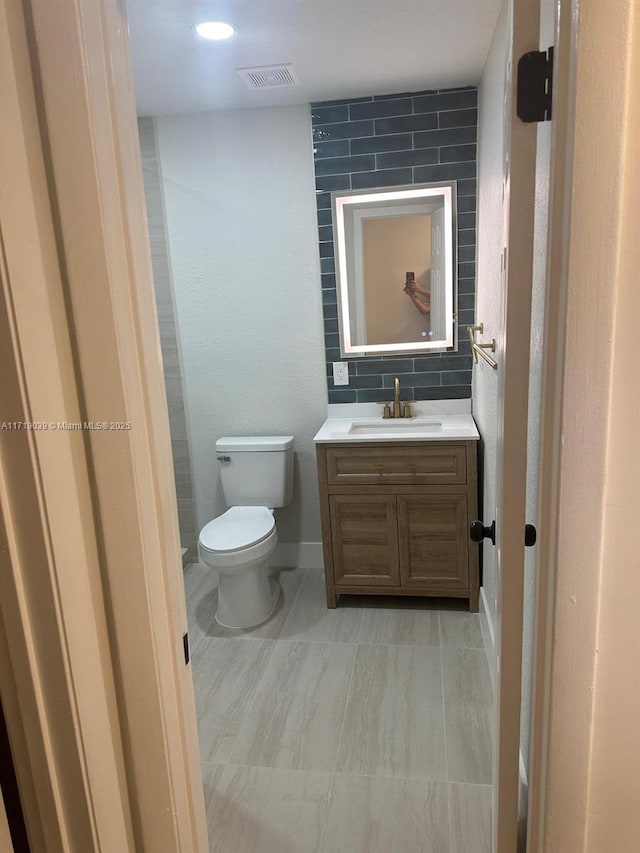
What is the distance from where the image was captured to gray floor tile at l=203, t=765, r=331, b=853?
5.08 ft

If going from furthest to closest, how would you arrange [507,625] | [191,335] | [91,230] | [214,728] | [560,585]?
[191,335] → [214,728] → [507,625] → [560,585] → [91,230]

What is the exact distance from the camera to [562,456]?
809mm

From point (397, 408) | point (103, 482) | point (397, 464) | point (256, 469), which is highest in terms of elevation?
point (103, 482)

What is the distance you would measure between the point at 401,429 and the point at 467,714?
4.35 feet

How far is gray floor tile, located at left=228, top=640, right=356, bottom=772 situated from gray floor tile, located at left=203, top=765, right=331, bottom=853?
0.17ft

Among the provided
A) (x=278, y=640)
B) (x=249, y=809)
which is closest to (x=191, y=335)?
(x=278, y=640)

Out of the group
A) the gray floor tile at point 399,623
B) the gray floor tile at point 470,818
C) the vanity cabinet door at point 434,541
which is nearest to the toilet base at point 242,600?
the gray floor tile at point 399,623

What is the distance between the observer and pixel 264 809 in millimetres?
1655

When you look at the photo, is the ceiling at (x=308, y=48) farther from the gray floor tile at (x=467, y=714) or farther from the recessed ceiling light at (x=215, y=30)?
the gray floor tile at (x=467, y=714)

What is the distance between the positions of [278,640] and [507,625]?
1685 millimetres

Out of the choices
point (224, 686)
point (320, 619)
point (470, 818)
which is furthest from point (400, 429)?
point (470, 818)

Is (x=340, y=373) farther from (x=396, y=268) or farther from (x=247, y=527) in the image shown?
(x=247, y=527)

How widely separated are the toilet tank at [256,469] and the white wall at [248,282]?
0.17m

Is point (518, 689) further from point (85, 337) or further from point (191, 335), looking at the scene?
point (191, 335)
